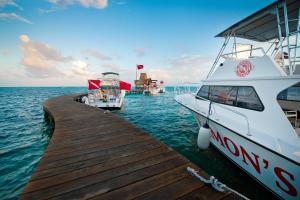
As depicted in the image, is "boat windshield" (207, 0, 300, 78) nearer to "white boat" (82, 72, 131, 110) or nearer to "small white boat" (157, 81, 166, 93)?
"white boat" (82, 72, 131, 110)

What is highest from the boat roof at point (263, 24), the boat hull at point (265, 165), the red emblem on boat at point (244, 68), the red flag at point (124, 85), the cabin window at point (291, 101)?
the boat roof at point (263, 24)

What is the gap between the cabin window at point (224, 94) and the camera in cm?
449

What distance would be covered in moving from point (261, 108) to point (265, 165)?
4.58 ft

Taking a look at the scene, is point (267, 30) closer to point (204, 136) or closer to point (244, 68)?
point (244, 68)

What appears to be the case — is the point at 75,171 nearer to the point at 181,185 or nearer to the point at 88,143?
the point at 88,143

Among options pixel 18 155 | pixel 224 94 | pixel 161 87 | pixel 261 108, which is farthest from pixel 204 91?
pixel 161 87

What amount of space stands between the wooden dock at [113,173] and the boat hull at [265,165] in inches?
54.4

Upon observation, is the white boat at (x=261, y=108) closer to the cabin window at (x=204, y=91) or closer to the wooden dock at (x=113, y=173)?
the cabin window at (x=204, y=91)

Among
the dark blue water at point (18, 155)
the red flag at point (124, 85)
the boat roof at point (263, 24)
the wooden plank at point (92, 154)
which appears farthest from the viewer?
the red flag at point (124, 85)

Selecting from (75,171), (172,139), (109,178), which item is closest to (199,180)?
(109,178)

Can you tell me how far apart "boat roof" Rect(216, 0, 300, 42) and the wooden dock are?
500cm

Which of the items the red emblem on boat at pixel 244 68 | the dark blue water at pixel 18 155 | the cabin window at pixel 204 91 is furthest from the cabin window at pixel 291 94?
the dark blue water at pixel 18 155

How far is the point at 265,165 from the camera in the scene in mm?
2781

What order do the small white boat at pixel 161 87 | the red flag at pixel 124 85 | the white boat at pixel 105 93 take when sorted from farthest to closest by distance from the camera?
the small white boat at pixel 161 87 < the white boat at pixel 105 93 < the red flag at pixel 124 85
